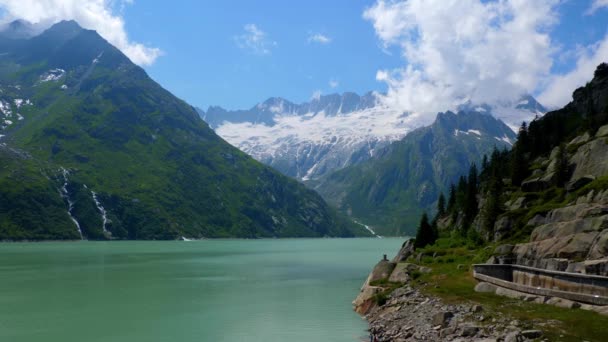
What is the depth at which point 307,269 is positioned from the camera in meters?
127

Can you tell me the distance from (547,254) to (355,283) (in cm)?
4267

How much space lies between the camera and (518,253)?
64312 millimetres

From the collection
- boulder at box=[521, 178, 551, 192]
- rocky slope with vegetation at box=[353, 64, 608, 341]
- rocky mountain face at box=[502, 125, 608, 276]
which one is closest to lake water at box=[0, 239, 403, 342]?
rocky slope with vegetation at box=[353, 64, 608, 341]

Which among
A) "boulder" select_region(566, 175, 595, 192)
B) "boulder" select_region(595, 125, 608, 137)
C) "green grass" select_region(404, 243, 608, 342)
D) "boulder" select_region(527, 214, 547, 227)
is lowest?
"green grass" select_region(404, 243, 608, 342)

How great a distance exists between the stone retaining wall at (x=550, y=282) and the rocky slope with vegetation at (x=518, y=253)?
814 millimetres

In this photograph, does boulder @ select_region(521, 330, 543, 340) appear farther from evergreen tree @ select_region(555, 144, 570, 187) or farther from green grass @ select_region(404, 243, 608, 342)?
evergreen tree @ select_region(555, 144, 570, 187)

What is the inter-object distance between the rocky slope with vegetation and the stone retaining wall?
814 mm

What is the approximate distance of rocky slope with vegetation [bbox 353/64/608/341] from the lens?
3891cm

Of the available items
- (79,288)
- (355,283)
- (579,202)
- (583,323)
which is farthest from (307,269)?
(583,323)

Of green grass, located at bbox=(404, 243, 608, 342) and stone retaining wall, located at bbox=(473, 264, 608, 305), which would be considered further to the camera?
stone retaining wall, located at bbox=(473, 264, 608, 305)

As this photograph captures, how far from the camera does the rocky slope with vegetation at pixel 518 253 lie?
38912mm

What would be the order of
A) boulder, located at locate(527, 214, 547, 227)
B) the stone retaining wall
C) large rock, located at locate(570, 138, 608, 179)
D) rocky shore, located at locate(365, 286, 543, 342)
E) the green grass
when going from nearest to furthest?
the green grass → rocky shore, located at locate(365, 286, 543, 342) → the stone retaining wall → boulder, located at locate(527, 214, 547, 227) → large rock, located at locate(570, 138, 608, 179)

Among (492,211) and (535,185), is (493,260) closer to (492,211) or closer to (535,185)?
(492,211)

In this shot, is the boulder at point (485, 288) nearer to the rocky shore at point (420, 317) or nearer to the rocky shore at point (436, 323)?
the rocky shore at point (420, 317)
